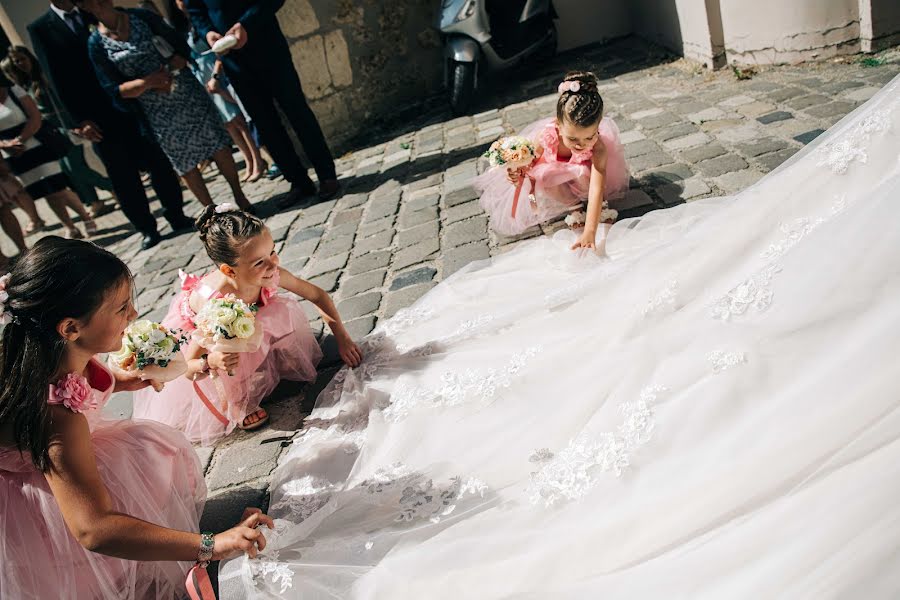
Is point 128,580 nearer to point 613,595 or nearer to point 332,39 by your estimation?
point 613,595

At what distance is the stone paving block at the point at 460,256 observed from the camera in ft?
12.0

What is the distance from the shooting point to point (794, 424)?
1462 mm

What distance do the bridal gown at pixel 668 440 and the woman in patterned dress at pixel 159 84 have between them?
3.95 m

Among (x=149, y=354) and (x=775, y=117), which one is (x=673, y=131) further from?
(x=149, y=354)

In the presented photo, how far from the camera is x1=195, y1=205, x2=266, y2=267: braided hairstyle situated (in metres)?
2.64

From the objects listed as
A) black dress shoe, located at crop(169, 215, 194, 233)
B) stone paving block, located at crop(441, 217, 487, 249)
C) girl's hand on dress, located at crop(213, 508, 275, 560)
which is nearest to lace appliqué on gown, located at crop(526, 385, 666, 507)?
girl's hand on dress, located at crop(213, 508, 275, 560)

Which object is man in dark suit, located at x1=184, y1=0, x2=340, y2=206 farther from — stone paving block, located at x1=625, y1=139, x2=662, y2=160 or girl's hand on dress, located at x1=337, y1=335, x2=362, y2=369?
girl's hand on dress, located at x1=337, y1=335, x2=362, y2=369

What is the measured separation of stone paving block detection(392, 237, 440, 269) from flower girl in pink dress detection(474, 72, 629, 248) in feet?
1.34

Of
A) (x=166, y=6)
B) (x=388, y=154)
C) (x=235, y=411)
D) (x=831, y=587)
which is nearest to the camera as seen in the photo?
(x=831, y=587)

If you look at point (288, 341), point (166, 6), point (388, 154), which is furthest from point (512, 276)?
point (166, 6)

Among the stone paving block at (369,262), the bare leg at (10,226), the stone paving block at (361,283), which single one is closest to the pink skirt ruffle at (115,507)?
the stone paving block at (361,283)

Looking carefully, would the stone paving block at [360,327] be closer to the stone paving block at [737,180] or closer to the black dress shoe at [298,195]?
the stone paving block at [737,180]

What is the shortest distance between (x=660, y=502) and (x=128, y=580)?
1635mm

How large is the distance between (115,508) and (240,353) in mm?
785
